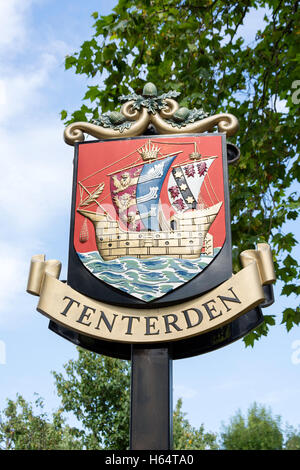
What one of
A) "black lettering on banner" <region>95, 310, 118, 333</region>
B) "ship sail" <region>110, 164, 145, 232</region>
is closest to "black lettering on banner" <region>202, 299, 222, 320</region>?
"black lettering on banner" <region>95, 310, 118, 333</region>

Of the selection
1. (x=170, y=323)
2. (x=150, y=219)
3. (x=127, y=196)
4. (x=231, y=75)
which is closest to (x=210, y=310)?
(x=170, y=323)

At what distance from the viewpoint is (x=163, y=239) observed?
3732 mm

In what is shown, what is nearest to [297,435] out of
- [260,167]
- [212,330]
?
[260,167]

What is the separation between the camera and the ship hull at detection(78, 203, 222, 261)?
12.1 feet

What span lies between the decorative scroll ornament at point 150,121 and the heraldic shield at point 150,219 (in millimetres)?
116

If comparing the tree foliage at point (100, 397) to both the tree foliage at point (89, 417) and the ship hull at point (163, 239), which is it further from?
the ship hull at point (163, 239)

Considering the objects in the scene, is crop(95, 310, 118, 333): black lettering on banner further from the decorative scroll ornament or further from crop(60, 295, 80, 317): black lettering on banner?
the decorative scroll ornament

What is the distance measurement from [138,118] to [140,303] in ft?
5.31

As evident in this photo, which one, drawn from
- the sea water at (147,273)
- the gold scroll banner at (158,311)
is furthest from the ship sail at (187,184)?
the gold scroll banner at (158,311)

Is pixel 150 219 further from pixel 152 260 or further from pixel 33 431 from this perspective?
pixel 33 431

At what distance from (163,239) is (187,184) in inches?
19.5

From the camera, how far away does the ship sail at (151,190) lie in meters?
3.83

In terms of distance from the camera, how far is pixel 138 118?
432cm

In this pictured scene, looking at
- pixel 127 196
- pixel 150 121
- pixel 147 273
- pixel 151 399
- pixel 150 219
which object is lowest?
pixel 151 399
